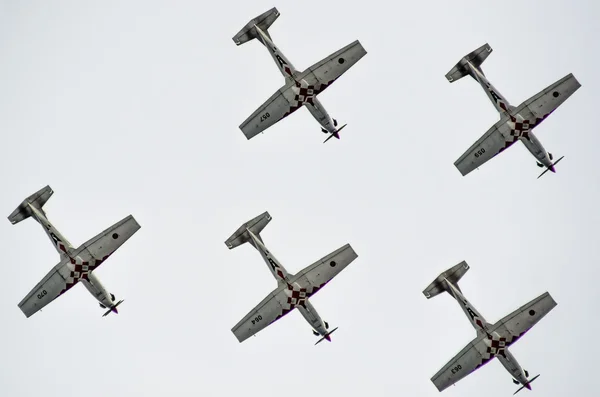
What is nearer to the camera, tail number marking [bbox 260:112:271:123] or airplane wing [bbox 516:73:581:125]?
airplane wing [bbox 516:73:581:125]

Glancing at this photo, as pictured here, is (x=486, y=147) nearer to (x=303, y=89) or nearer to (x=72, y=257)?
(x=303, y=89)

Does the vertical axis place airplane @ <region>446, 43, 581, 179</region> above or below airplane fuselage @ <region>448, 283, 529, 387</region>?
above

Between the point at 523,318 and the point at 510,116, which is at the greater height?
the point at 510,116

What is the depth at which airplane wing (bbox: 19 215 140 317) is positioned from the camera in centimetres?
6391

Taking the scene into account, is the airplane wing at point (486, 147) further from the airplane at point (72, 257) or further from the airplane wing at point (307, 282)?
the airplane at point (72, 257)

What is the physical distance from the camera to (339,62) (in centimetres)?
6391

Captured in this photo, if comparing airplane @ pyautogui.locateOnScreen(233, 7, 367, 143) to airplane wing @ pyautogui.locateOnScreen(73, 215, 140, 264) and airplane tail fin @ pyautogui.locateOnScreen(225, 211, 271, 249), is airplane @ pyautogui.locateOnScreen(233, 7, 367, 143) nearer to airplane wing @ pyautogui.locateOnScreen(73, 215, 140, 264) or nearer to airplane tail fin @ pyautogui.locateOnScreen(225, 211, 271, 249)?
airplane tail fin @ pyautogui.locateOnScreen(225, 211, 271, 249)

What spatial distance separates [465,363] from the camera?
6594 cm

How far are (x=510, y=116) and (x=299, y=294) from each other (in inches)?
728

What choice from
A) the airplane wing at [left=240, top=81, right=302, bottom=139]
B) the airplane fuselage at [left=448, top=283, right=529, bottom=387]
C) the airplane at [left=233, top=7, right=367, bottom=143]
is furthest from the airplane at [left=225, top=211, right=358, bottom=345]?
the airplane fuselage at [left=448, top=283, right=529, bottom=387]

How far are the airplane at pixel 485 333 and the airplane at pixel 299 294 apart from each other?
7.15 m

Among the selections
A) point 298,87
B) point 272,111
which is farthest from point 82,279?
point 298,87

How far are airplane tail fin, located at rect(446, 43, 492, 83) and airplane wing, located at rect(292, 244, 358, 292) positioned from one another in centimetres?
1503

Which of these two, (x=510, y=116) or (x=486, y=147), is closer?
(x=510, y=116)
